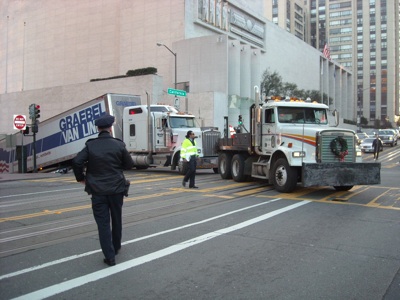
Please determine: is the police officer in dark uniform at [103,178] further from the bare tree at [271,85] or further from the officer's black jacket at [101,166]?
the bare tree at [271,85]

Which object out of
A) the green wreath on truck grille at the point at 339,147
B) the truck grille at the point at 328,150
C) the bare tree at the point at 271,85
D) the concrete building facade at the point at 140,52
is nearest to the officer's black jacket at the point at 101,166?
the truck grille at the point at 328,150

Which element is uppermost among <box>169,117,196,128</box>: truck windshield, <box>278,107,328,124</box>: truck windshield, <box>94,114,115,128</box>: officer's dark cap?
<box>169,117,196,128</box>: truck windshield

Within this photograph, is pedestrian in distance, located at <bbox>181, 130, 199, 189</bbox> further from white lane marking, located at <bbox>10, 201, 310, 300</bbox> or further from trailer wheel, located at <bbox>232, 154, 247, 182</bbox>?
white lane marking, located at <bbox>10, 201, 310, 300</bbox>

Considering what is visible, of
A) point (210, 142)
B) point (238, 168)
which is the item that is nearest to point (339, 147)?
point (238, 168)

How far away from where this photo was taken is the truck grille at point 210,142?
17156mm

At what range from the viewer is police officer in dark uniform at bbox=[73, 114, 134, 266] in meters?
4.88

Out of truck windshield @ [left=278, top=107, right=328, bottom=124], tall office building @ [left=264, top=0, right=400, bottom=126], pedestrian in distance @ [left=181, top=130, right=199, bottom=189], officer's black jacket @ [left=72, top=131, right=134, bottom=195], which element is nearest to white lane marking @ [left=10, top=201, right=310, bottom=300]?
officer's black jacket @ [left=72, top=131, right=134, bottom=195]

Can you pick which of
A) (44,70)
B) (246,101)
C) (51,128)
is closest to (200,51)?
(246,101)

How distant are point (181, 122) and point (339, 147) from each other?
9.36m

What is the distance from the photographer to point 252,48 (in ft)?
171

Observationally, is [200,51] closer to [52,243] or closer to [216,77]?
[216,77]

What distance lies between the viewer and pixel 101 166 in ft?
16.1

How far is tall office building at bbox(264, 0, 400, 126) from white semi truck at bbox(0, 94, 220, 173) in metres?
130

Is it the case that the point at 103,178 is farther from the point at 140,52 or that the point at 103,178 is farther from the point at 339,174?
the point at 140,52
